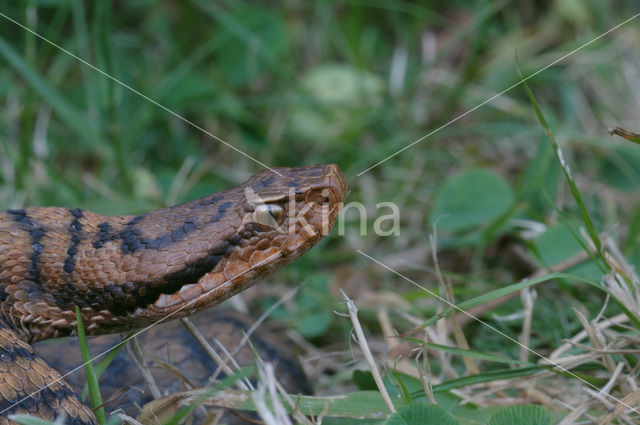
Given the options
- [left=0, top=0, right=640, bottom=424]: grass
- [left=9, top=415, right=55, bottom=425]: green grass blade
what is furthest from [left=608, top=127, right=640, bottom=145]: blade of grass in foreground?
[left=9, top=415, right=55, bottom=425]: green grass blade

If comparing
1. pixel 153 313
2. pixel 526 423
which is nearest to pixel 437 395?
pixel 526 423

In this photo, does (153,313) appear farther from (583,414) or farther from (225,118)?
(225,118)

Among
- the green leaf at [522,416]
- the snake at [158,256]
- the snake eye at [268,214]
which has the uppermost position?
the snake eye at [268,214]

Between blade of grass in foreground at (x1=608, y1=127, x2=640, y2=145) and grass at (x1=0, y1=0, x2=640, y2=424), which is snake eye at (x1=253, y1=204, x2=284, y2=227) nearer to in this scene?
grass at (x1=0, y1=0, x2=640, y2=424)

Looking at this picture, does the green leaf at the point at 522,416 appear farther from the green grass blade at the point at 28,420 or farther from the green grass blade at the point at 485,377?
the green grass blade at the point at 28,420

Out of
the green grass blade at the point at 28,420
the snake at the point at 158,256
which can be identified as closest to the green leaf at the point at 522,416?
the snake at the point at 158,256

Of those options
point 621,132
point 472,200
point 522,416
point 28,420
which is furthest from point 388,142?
point 28,420
